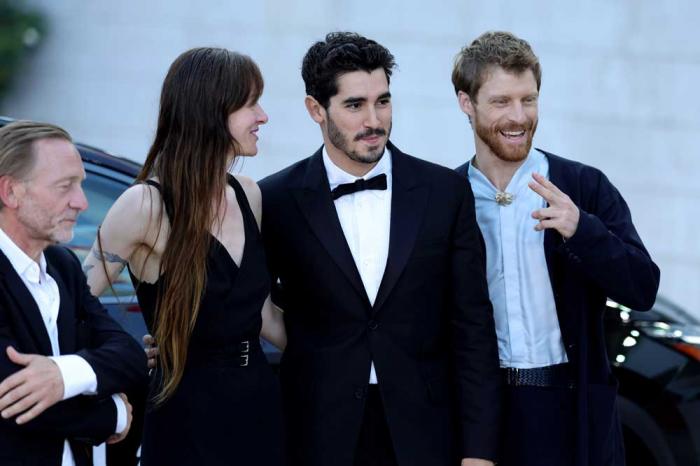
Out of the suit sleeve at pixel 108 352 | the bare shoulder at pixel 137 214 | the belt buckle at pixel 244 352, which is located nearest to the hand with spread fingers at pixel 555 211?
the belt buckle at pixel 244 352

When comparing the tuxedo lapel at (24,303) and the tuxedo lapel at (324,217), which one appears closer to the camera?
the tuxedo lapel at (24,303)

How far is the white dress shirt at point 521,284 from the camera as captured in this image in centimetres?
356

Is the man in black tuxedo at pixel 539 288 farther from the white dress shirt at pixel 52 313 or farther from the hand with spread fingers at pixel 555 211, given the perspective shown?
the white dress shirt at pixel 52 313

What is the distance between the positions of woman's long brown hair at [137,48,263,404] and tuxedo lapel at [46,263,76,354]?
1.12 feet

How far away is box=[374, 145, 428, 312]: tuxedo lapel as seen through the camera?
3355 mm

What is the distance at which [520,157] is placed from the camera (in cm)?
360

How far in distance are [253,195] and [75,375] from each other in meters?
0.94

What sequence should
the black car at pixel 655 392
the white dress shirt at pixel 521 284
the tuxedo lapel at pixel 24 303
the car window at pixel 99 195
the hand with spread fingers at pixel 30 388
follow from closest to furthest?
the hand with spread fingers at pixel 30 388 < the tuxedo lapel at pixel 24 303 < the white dress shirt at pixel 521 284 < the car window at pixel 99 195 < the black car at pixel 655 392

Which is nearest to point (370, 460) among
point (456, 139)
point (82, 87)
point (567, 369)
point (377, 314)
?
point (377, 314)

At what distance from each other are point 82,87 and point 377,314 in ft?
20.6

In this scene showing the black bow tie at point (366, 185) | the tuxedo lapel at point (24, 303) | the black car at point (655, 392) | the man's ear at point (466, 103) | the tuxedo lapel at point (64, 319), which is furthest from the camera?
the black car at point (655, 392)

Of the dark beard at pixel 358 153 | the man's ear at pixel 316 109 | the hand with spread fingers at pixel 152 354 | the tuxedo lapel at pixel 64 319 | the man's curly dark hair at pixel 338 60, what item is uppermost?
the man's curly dark hair at pixel 338 60

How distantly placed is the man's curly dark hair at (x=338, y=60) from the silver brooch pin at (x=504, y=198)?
1.60 ft

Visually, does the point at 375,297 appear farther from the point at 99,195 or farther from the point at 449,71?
the point at 449,71
